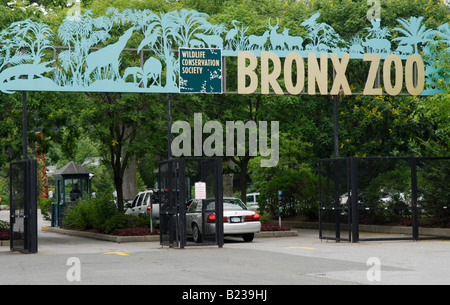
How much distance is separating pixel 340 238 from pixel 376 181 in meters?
2.14

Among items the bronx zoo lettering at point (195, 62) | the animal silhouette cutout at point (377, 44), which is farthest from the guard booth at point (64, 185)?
the animal silhouette cutout at point (377, 44)

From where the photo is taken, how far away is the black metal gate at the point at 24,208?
1944 cm

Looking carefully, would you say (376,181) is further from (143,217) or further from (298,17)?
(298,17)

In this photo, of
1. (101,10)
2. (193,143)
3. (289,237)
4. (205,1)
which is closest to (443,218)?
(289,237)

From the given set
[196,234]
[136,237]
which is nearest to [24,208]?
[196,234]

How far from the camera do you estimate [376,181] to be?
895 inches

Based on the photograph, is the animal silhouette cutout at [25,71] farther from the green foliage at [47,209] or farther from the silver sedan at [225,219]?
the green foliage at [47,209]

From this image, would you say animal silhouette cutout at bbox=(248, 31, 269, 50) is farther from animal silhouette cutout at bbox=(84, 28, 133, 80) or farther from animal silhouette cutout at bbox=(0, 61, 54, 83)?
animal silhouette cutout at bbox=(0, 61, 54, 83)

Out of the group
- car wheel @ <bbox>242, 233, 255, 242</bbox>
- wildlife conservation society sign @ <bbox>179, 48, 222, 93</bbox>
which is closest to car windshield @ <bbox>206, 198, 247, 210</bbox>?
car wheel @ <bbox>242, 233, 255, 242</bbox>

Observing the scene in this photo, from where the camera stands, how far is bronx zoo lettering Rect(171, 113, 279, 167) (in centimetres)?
2824

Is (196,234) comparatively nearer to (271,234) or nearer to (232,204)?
(232,204)

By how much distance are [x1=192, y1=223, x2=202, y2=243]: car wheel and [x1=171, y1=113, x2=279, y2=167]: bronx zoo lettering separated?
6.48m

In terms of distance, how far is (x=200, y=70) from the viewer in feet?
73.5

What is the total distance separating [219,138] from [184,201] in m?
9.46
